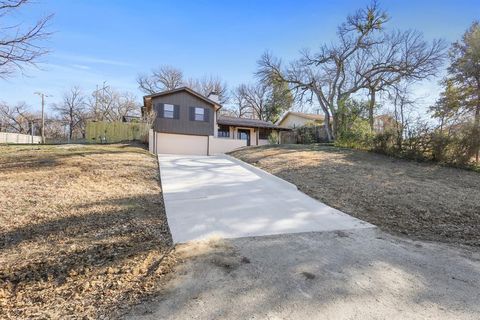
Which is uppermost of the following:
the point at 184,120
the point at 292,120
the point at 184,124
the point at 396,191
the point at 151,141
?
the point at 292,120

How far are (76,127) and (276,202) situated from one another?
141 ft

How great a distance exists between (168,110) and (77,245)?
17761 mm

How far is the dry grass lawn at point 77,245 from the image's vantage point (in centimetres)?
271

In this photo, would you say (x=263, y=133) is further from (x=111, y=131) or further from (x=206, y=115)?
(x=111, y=131)

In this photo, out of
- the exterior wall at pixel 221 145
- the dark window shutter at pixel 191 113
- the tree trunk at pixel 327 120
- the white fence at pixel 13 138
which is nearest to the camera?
the dark window shutter at pixel 191 113

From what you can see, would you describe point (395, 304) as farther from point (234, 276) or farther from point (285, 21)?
point (285, 21)

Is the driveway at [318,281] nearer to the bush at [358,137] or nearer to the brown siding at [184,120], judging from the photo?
the bush at [358,137]

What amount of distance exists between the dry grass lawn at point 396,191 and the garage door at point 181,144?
9.63 meters

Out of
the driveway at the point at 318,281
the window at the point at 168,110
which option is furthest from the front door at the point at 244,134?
the driveway at the point at 318,281

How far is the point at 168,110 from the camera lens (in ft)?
68.2

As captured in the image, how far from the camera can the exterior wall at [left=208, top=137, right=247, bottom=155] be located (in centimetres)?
2194

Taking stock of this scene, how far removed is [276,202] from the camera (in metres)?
6.81

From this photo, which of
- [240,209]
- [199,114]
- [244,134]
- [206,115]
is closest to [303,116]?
[244,134]

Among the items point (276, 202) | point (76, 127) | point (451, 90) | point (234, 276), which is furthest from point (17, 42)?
point (76, 127)
